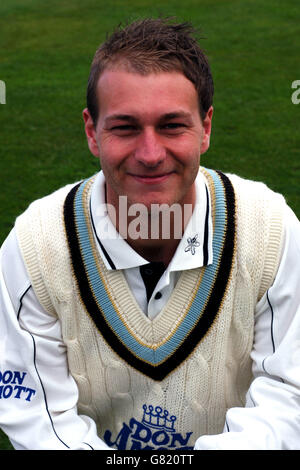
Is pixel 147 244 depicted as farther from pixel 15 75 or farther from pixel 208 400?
pixel 15 75

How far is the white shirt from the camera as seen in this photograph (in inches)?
82.7

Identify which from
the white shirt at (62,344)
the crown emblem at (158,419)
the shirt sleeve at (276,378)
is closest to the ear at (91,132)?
the white shirt at (62,344)

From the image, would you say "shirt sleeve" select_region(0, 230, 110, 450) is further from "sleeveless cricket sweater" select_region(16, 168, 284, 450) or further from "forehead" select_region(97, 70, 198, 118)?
"forehead" select_region(97, 70, 198, 118)

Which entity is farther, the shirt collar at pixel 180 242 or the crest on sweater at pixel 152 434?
the crest on sweater at pixel 152 434

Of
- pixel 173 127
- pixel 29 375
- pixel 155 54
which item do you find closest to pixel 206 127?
pixel 173 127

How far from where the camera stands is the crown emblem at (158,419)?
2.32 metres

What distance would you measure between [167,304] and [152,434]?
0.53 m

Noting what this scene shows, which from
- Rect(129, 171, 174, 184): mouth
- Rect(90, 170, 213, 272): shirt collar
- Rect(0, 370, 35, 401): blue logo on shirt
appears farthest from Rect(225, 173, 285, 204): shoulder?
Rect(0, 370, 35, 401): blue logo on shirt

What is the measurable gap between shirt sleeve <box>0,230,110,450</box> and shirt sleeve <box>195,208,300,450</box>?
0.47 m

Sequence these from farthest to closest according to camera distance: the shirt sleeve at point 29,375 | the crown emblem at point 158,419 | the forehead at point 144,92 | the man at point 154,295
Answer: the crown emblem at point 158,419, the shirt sleeve at point 29,375, the man at point 154,295, the forehead at point 144,92

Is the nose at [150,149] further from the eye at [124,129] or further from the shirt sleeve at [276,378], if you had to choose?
the shirt sleeve at [276,378]

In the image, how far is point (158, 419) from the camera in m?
2.34

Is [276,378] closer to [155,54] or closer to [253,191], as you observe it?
[253,191]

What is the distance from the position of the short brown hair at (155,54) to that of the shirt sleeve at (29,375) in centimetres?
64
